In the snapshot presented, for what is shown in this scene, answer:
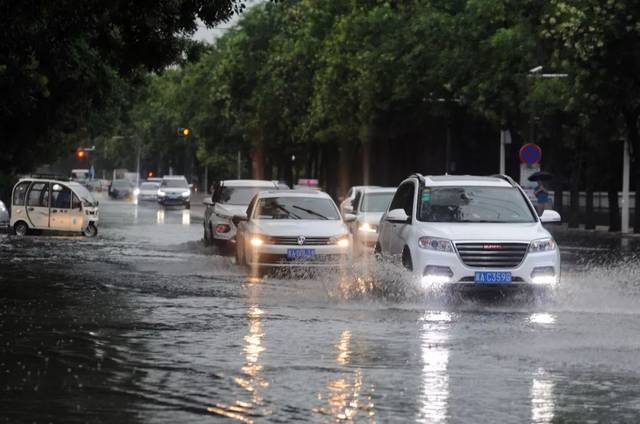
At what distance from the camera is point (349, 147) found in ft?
249

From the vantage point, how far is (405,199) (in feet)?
69.9

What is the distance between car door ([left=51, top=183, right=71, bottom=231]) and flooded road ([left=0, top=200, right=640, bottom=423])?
16480mm

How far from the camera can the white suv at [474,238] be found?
18844mm

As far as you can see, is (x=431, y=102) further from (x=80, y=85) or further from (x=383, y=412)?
(x=383, y=412)

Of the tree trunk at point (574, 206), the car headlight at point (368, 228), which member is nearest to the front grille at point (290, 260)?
the car headlight at point (368, 228)

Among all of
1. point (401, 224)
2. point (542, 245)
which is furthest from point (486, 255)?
point (401, 224)

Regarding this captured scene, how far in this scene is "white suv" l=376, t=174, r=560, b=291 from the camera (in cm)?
1884

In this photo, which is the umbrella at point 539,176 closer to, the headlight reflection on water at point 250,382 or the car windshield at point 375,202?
the car windshield at point 375,202

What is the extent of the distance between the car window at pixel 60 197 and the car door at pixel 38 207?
0.61 feet

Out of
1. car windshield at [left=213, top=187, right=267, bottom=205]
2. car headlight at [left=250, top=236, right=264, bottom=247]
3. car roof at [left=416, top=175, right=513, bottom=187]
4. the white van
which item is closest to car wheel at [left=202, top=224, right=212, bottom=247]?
car windshield at [left=213, top=187, right=267, bottom=205]

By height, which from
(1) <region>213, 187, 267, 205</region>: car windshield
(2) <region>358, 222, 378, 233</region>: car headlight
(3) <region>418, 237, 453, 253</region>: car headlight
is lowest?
(2) <region>358, 222, 378, 233</region>: car headlight

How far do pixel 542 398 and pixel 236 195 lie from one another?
2352 centimetres

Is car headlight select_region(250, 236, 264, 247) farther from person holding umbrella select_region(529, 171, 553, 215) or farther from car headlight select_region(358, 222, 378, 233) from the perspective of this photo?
person holding umbrella select_region(529, 171, 553, 215)

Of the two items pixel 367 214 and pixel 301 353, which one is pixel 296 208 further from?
pixel 301 353
